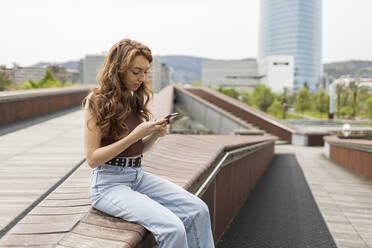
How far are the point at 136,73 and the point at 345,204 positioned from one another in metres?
4.60

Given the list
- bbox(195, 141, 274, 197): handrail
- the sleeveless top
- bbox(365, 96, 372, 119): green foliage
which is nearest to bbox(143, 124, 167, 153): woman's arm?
the sleeveless top

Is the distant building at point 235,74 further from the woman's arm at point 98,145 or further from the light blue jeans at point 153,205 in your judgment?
the woman's arm at point 98,145

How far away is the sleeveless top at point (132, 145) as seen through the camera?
86.5 inches

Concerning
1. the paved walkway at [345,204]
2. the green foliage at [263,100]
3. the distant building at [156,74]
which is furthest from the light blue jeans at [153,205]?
the green foliage at [263,100]

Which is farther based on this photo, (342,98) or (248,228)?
(342,98)

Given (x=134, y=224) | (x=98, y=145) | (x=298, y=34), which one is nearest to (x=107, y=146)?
(x=98, y=145)

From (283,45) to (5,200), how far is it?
17467 centimetres

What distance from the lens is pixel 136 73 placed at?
2.28m

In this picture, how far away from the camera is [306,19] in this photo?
164m

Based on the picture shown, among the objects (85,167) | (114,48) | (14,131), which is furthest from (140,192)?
(14,131)

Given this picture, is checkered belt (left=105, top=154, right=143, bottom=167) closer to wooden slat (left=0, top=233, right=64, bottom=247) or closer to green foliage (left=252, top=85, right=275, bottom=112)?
wooden slat (left=0, top=233, right=64, bottom=247)

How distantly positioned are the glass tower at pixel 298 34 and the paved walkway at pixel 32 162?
160m

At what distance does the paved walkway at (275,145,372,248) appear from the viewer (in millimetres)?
4143

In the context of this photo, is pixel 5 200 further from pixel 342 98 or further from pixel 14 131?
pixel 342 98
